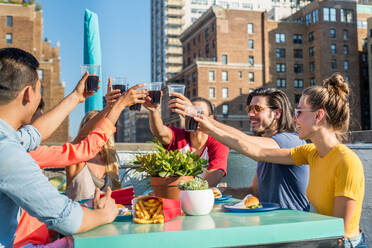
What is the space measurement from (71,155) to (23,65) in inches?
25.5

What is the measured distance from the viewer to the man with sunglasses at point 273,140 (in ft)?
10.0

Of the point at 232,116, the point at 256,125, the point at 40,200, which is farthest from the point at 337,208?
the point at 232,116

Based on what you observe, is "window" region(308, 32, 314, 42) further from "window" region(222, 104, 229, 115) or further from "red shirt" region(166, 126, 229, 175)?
"red shirt" region(166, 126, 229, 175)

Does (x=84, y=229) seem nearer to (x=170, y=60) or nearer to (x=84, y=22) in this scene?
(x=84, y=22)

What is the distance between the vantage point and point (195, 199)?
86.7 inches

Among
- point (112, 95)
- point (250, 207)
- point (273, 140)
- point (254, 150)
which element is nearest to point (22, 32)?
point (112, 95)

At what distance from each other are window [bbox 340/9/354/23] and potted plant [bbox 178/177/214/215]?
60246 millimetres

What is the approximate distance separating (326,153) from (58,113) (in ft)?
5.97

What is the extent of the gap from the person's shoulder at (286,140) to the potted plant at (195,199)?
3.87 ft

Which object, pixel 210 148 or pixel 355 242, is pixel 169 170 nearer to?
Result: pixel 355 242

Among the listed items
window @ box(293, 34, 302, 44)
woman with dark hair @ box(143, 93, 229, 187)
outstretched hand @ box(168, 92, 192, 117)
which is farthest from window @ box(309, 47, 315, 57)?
outstretched hand @ box(168, 92, 192, 117)

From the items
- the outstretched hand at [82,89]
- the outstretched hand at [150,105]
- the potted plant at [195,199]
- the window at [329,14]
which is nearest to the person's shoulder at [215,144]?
the outstretched hand at [150,105]

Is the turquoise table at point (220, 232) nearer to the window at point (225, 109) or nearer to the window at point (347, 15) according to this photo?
the window at point (225, 109)

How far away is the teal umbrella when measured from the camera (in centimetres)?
590
